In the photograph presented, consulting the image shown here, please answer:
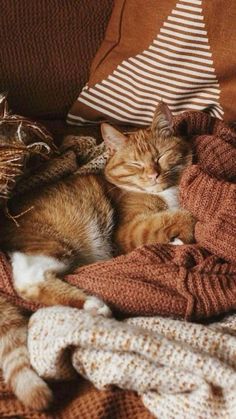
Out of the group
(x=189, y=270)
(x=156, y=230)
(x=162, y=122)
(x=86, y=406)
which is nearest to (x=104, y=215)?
(x=156, y=230)

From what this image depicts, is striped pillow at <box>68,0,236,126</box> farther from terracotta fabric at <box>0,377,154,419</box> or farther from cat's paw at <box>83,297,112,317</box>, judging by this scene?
terracotta fabric at <box>0,377,154,419</box>

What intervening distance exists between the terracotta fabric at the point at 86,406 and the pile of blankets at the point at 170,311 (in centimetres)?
2

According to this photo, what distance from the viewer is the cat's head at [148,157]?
157 centimetres

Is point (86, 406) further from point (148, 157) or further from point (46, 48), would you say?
point (46, 48)

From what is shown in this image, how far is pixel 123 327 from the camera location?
101 centimetres

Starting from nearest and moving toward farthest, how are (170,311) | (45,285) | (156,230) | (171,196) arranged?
1. (170,311)
2. (45,285)
3. (156,230)
4. (171,196)

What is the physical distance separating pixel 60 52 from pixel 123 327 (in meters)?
0.99

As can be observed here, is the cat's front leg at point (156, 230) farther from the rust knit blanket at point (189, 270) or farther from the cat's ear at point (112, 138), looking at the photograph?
the cat's ear at point (112, 138)

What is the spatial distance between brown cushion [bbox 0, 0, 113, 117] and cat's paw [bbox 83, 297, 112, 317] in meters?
0.76

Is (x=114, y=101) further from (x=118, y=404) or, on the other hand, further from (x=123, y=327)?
(x=118, y=404)

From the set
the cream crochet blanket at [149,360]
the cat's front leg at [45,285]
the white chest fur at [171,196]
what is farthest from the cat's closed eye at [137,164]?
the cream crochet blanket at [149,360]

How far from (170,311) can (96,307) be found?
0.17m

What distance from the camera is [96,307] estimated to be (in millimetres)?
1155

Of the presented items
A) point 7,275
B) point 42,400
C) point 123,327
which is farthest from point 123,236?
point 42,400
